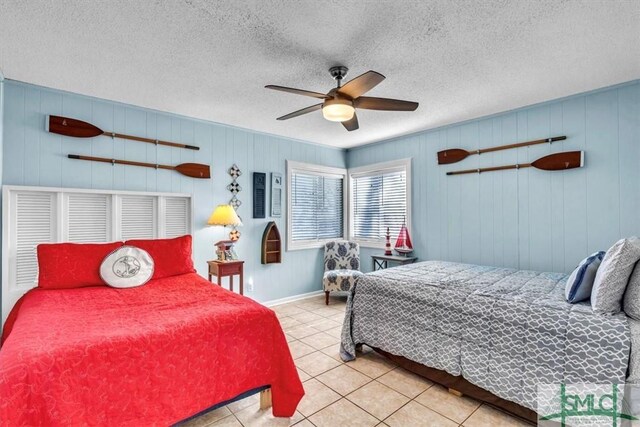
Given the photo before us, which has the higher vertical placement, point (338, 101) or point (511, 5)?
point (511, 5)

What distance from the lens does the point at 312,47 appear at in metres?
2.27

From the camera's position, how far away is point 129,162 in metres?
3.47

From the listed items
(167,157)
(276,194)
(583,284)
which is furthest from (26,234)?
(583,284)

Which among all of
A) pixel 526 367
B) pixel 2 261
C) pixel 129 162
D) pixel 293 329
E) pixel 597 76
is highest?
pixel 597 76

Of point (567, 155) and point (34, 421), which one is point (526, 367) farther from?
point (34, 421)

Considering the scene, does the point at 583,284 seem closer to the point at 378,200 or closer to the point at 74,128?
the point at 378,200

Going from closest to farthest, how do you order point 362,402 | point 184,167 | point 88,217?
point 362,402 → point 88,217 → point 184,167

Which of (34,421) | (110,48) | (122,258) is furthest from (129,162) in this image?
(34,421)

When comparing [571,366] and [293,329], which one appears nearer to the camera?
[571,366]

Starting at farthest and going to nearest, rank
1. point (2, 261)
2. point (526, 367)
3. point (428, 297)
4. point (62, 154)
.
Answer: point (62, 154) → point (2, 261) → point (428, 297) → point (526, 367)

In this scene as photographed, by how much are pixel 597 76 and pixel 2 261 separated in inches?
213

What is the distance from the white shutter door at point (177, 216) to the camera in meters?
3.70

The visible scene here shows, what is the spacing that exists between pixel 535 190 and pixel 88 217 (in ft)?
15.5

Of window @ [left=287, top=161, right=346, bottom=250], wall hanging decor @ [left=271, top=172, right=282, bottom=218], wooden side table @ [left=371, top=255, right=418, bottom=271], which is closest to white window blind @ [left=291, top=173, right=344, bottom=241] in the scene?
window @ [left=287, top=161, right=346, bottom=250]
